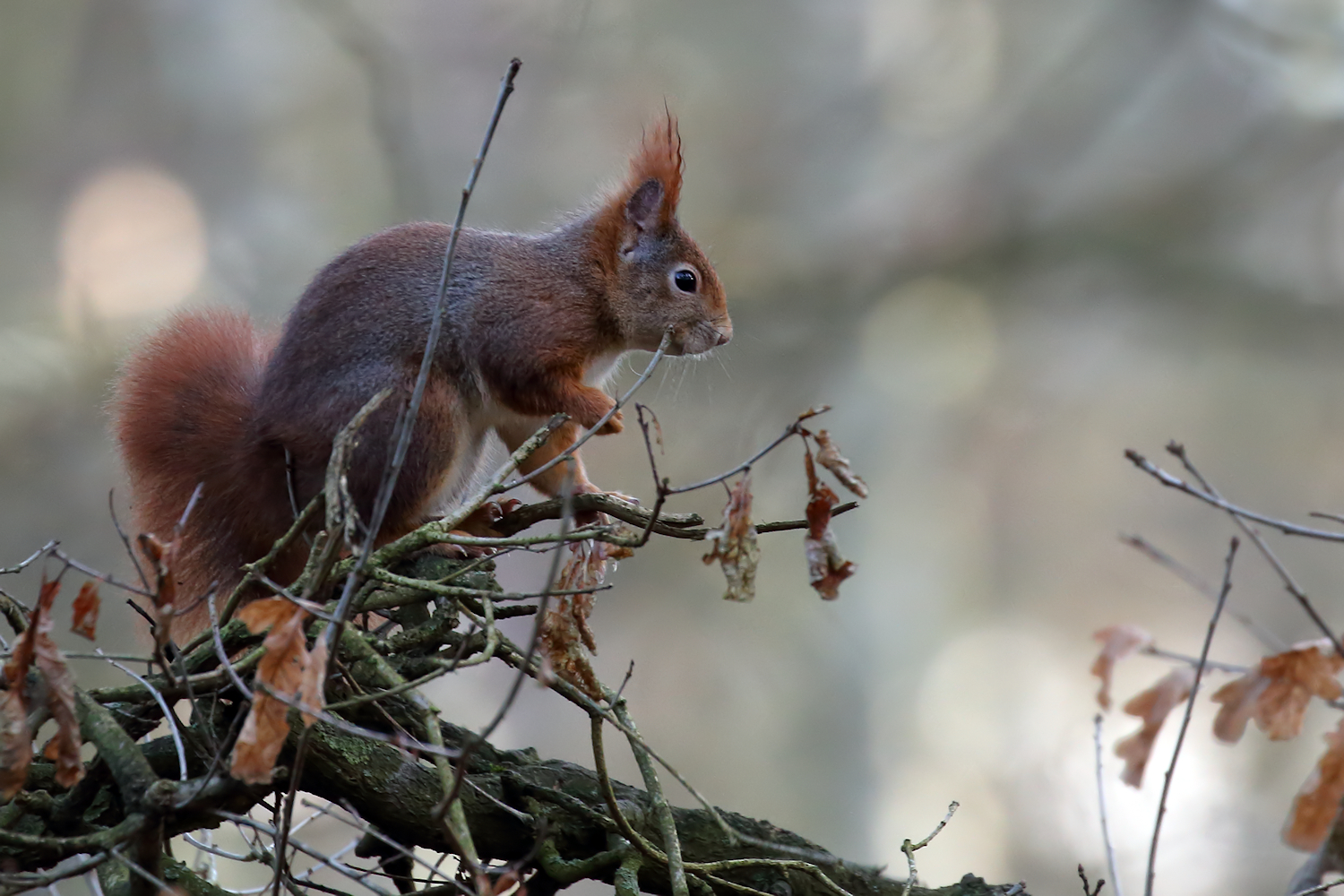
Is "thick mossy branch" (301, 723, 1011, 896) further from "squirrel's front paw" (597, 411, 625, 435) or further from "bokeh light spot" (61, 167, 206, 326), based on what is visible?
"bokeh light spot" (61, 167, 206, 326)

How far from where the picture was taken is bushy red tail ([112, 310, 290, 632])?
1.75 metres

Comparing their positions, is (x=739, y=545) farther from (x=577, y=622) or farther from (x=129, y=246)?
(x=129, y=246)

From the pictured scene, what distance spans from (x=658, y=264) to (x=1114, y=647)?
3.75 feet

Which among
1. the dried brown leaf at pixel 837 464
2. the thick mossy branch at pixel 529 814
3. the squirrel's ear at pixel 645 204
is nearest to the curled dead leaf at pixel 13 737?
the thick mossy branch at pixel 529 814

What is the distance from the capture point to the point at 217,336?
6.07 feet

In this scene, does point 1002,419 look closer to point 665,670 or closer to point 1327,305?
point 1327,305

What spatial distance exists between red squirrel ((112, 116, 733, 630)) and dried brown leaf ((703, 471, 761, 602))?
53 centimetres

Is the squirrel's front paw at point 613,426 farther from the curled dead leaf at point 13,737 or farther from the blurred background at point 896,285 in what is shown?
the blurred background at point 896,285

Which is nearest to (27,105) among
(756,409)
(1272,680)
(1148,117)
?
(756,409)

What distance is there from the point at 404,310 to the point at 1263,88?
4.19 metres

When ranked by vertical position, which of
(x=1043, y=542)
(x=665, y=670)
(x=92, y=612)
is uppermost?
(x=1043, y=542)

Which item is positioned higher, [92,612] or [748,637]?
A: [748,637]

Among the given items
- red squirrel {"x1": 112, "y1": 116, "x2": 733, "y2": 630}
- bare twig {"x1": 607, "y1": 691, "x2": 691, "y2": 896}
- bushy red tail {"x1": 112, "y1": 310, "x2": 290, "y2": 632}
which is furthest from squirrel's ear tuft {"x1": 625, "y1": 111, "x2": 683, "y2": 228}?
bare twig {"x1": 607, "y1": 691, "x2": 691, "y2": 896}

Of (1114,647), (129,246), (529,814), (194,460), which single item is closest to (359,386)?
(194,460)
